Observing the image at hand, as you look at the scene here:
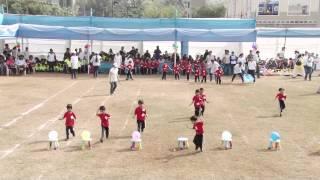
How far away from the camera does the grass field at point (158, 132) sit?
12.5 m

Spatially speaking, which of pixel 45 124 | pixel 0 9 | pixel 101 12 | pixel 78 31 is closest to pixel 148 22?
pixel 78 31

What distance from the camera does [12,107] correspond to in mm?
21016

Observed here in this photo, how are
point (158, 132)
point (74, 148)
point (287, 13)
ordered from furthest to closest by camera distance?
point (287, 13), point (158, 132), point (74, 148)

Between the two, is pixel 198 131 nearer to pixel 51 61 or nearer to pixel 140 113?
pixel 140 113

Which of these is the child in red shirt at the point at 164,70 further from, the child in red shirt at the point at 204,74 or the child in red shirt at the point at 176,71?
the child in red shirt at the point at 204,74

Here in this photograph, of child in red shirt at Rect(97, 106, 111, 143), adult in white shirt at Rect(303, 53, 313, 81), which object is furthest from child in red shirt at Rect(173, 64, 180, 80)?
child in red shirt at Rect(97, 106, 111, 143)

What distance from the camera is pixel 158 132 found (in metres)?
16.8

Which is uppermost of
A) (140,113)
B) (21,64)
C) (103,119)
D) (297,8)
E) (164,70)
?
(297,8)

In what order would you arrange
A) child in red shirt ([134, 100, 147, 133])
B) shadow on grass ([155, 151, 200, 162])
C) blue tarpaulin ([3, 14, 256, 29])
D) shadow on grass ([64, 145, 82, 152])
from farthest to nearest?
blue tarpaulin ([3, 14, 256, 29]) → child in red shirt ([134, 100, 147, 133]) → shadow on grass ([64, 145, 82, 152]) → shadow on grass ([155, 151, 200, 162])

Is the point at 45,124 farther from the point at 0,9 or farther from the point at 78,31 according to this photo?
the point at 0,9

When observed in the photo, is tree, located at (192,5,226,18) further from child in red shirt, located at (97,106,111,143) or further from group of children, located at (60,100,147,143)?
child in red shirt, located at (97,106,111,143)

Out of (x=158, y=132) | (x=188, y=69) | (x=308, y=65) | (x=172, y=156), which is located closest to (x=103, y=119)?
(x=158, y=132)

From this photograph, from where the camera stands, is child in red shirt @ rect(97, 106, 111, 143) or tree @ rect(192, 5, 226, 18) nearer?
child in red shirt @ rect(97, 106, 111, 143)

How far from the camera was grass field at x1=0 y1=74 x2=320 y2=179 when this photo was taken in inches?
492
